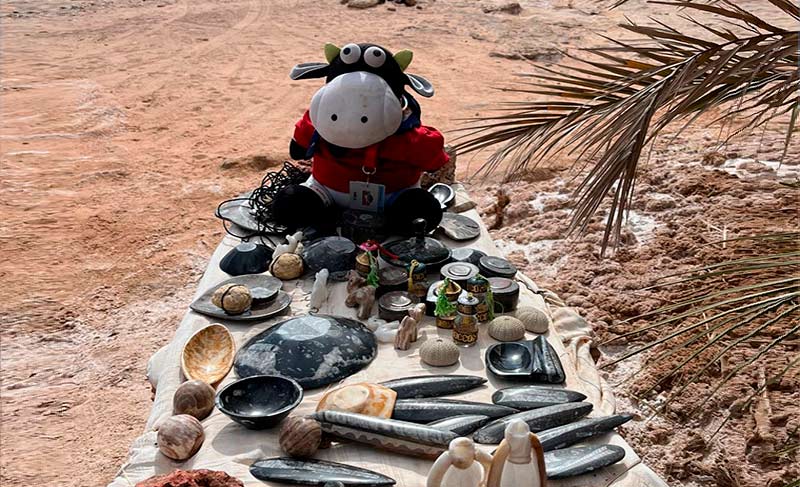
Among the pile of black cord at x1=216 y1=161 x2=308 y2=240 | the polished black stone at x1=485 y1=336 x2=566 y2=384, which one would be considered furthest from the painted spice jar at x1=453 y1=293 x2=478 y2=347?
the pile of black cord at x1=216 y1=161 x2=308 y2=240

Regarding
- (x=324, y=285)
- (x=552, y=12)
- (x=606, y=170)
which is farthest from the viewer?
(x=552, y=12)

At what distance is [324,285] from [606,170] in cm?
174

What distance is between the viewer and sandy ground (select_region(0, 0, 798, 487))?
3.36 metres

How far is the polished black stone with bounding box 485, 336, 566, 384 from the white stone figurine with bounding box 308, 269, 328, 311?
2.52ft

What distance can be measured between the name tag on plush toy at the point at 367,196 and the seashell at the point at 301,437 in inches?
63.5

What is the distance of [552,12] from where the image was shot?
11422mm

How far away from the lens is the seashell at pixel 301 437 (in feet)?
7.22

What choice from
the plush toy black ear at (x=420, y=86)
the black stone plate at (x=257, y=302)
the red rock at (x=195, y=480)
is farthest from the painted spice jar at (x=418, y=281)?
the red rock at (x=195, y=480)

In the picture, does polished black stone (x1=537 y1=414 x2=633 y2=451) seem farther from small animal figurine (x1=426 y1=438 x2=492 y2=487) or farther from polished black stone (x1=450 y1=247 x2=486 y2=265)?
polished black stone (x1=450 y1=247 x2=486 y2=265)

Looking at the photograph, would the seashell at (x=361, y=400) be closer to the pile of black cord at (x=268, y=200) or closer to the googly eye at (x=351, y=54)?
the pile of black cord at (x=268, y=200)

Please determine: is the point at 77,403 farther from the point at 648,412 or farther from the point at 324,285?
the point at 648,412

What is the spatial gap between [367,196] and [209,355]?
4.07ft

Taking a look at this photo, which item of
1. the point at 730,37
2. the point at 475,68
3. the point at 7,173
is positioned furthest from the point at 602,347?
the point at 475,68

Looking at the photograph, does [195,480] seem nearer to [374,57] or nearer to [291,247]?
[291,247]
